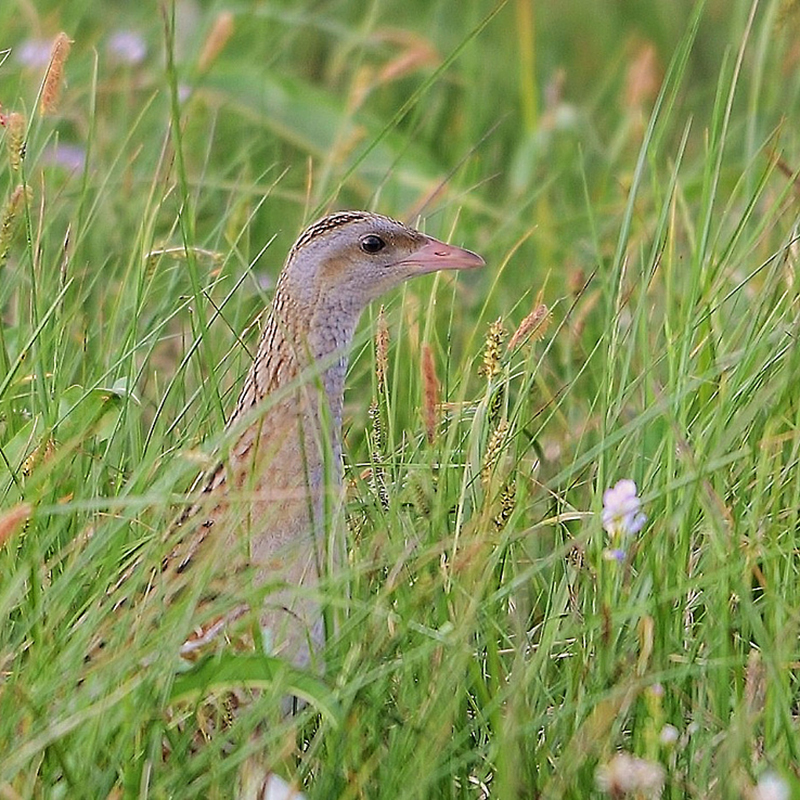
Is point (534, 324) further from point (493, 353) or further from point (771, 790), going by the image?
point (771, 790)

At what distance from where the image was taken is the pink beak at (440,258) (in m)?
3.40

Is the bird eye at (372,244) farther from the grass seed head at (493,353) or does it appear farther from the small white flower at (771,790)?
the small white flower at (771,790)

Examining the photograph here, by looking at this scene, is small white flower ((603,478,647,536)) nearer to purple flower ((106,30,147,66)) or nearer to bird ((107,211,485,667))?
bird ((107,211,485,667))

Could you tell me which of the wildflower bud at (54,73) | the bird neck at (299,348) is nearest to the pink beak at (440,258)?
the bird neck at (299,348)

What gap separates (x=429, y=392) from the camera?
2.82 metres

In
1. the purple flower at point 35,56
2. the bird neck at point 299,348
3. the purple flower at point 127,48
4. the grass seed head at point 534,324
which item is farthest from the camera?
the purple flower at point 127,48

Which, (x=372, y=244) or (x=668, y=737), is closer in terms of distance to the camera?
(x=668, y=737)

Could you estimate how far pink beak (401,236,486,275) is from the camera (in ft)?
11.2

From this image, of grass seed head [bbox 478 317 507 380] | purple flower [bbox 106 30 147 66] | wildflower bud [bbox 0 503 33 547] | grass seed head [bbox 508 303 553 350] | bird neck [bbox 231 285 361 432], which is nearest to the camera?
wildflower bud [bbox 0 503 33 547]

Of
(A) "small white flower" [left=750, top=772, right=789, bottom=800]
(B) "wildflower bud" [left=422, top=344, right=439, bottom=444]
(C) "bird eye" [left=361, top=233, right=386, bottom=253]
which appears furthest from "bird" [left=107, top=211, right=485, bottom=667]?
(A) "small white flower" [left=750, top=772, right=789, bottom=800]

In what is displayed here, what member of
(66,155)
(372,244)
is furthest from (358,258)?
(66,155)

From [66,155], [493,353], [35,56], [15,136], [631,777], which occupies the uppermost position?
[15,136]

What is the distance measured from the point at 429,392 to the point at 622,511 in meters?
0.33

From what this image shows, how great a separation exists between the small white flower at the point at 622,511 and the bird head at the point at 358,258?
0.74 m
